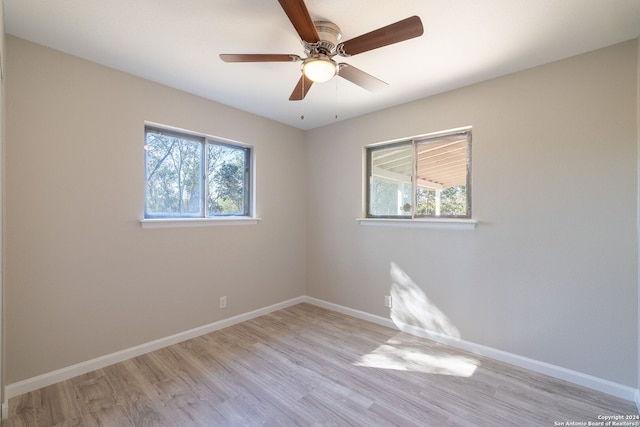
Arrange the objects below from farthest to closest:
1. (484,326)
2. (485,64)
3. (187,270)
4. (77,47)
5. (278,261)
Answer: (278,261), (187,270), (484,326), (485,64), (77,47)

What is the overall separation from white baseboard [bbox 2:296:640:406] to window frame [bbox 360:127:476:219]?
1.15 metres

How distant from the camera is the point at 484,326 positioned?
2.52 metres

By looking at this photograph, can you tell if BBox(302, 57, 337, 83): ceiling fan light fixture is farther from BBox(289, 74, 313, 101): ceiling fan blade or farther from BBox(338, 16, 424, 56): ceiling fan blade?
BBox(289, 74, 313, 101): ceiling fan blade

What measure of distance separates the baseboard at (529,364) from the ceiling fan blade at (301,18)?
278cm

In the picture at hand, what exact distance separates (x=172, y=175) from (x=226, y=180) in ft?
1.95

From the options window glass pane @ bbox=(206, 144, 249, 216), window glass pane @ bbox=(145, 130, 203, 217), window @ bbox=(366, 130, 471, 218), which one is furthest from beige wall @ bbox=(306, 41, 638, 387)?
window glass pane @ bbox=(145, 130, 203, 217)

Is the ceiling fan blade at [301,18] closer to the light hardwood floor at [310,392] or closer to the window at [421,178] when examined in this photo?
the window at [421,178]

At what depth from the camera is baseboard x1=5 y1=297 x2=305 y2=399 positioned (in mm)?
1963

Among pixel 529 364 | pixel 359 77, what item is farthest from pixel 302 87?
pixel 529 364

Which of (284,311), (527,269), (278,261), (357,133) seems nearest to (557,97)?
(527,269)

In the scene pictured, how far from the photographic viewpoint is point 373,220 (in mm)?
3258

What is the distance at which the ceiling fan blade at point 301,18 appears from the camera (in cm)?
129

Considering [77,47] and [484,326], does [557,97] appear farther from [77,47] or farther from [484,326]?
[77,47]

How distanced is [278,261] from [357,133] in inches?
75.4
